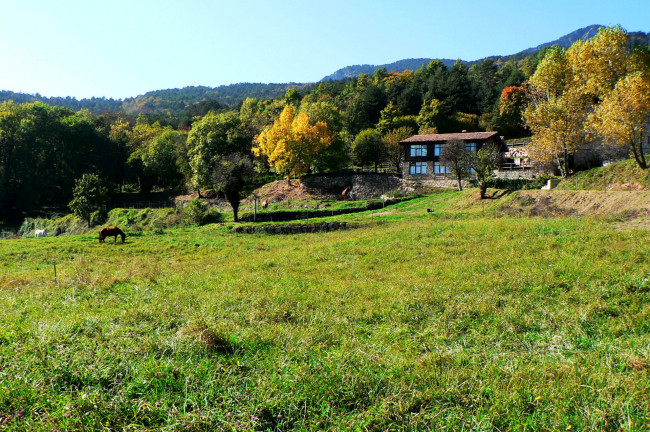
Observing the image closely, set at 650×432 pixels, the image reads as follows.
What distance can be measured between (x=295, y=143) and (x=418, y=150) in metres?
18.4

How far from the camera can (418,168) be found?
5703 cm

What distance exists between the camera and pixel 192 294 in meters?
9.72

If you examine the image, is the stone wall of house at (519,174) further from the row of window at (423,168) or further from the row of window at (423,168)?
the row of window at (423,168)

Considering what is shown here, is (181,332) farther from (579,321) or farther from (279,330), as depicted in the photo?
(579,321)

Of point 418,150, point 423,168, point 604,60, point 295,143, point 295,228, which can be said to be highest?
point 604,60

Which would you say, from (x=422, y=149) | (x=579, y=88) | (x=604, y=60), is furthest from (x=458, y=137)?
(x=604, y=60)

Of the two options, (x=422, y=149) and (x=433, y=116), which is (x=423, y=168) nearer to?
(x=422, y=149)

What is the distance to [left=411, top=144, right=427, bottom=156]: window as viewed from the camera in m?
56.2

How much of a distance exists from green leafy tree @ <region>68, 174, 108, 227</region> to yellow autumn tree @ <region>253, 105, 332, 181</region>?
23.0m

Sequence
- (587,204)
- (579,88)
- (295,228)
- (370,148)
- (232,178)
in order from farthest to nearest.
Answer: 1. (370,148)
2. (579,88)
3. (232,178)
4. (295,228)
5. (587,204)

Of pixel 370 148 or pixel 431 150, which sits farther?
pixel 370 148

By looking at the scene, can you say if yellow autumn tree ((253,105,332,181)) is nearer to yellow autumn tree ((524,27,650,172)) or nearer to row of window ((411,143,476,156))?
row of window ((411,143,476,156))

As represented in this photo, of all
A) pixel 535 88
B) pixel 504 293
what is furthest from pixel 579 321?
pixel 535 88

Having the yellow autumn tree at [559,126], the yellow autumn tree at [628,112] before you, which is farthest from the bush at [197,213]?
the yellow autumn tree at [628,112]
